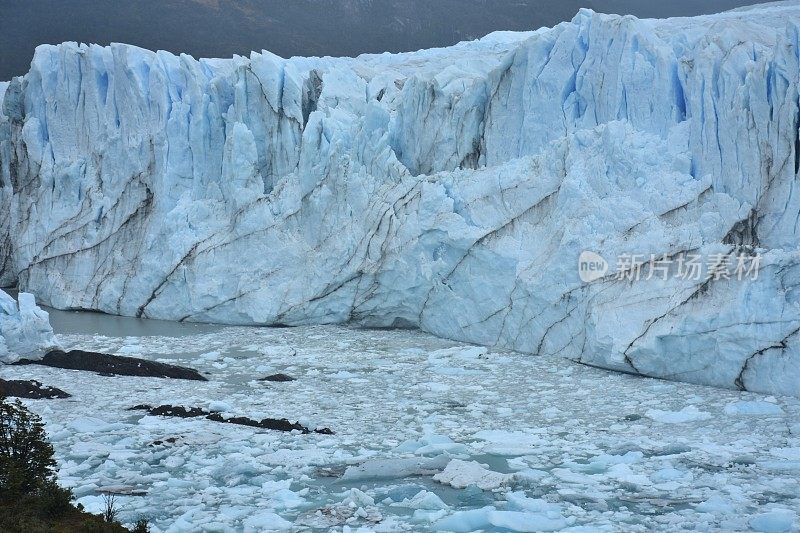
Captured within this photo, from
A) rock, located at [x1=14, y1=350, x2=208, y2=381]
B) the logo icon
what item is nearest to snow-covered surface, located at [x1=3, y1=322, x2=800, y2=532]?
rock, located at [x1=14, y1=350, x2=208, y2=381]

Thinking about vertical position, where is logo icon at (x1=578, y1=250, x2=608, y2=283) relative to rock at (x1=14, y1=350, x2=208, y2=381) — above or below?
above

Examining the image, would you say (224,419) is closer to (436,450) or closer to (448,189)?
(436,450)

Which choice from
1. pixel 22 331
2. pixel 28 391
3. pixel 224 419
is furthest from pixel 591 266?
pixel 22 331

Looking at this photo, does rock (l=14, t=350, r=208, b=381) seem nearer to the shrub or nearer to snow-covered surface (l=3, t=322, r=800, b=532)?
snow-covered surface (l=3, t=322, r=800, b=532)

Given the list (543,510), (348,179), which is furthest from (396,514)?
(348,179)

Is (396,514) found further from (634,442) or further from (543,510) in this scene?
(634,442)

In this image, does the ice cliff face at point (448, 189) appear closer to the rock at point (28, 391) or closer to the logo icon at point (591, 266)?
the logo icon at point (591, 266)
